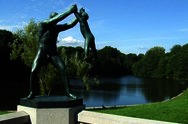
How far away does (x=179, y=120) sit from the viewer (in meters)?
11.6

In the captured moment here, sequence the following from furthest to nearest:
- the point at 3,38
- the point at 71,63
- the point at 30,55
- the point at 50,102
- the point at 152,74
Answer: the point at 152,74, the point at 3,38, the point at 71,63, the point at 30,55, the point at 50,102

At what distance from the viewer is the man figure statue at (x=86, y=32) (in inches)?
271

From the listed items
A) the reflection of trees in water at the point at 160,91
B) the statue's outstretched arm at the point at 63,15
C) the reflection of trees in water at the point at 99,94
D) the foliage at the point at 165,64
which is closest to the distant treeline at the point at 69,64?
the foliage at the point at 165,64

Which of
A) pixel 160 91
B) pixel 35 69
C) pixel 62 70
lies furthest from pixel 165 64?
pixel 35 69

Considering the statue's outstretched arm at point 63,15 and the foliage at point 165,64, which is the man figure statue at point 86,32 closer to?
the statue's outstretched arm at point 63,15

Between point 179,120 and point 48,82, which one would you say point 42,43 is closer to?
point 179,120

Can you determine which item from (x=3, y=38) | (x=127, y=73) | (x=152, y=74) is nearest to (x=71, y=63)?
(x=3, y=38)

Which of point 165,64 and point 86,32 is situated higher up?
point 165,64

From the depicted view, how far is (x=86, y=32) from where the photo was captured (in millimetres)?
6953

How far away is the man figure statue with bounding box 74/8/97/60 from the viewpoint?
688cm

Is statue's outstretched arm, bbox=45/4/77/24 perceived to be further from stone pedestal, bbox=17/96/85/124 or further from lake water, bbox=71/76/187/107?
lake water, bbox=71/76/187/107

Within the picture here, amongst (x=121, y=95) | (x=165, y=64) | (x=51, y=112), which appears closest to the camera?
(x=51, y=112)

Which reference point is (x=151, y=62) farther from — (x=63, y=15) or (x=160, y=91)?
(x=63, y=15)

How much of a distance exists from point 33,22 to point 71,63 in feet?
11.3
